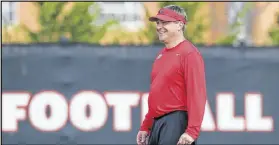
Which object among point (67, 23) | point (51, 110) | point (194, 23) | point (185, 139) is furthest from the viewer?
point (194, 23)

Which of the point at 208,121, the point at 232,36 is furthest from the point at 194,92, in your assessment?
the point at 232,36

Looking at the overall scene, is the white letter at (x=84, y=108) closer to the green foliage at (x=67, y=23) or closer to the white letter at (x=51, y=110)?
the white letter at (x=51, y=110)

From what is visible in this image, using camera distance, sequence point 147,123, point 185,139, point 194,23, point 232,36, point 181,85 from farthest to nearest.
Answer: point 232,36, point 194,23, point 147,123, point 181,85, point 185,139

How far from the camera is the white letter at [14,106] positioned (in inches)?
314

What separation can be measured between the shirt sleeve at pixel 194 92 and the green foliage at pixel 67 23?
20.6 ft

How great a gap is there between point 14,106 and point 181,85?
351cm

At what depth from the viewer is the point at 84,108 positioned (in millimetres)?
7949

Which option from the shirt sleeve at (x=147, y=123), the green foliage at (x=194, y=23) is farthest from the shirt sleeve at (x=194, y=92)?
the green foliage at (x=194, y=23)

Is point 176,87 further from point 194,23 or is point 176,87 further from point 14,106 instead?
point 194,23

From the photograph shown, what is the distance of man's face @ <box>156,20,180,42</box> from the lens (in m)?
4.96

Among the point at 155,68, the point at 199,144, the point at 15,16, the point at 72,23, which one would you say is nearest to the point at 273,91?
the point at 199,144

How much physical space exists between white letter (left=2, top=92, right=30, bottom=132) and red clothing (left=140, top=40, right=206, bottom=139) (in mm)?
3172

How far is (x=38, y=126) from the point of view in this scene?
8.00 m

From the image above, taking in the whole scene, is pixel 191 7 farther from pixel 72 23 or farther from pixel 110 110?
pixel 110 110
